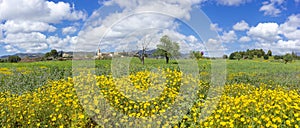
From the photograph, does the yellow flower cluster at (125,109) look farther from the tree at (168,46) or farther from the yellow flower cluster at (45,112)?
the tree at (168,46)

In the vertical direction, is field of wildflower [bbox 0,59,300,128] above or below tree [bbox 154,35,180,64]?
below

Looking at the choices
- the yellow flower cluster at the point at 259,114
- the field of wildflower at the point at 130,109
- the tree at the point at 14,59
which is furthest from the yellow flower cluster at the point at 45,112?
the tree at the point at 14,59

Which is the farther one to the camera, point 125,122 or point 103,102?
point 103,102

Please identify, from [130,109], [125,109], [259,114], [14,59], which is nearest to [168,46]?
[130,109]

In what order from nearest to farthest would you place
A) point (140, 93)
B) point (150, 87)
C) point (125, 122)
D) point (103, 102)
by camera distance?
point (125, 122), point (103, 102), point (140, 93), point (150, 87)

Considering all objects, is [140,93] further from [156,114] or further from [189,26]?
[189,26]

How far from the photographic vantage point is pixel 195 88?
718 cm

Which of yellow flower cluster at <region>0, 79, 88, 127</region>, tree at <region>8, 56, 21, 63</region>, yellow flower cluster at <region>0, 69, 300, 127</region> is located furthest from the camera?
tree at <region>8, 56, 21, 63</region>

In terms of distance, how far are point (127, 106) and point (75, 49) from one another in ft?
6.54

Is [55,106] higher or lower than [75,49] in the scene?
lower

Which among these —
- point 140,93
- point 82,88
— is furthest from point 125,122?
point 82,88

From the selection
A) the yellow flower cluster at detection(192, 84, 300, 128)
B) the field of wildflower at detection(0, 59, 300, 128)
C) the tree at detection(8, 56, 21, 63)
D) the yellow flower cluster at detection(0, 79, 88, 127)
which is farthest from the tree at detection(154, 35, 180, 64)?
the tree at detection(8, 56, 21, 63)

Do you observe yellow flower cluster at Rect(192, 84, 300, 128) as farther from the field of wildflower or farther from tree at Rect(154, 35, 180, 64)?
tree at Rect(154, 35, 180, 64)

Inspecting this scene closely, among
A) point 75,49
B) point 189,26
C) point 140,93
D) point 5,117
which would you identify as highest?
point 189,26
